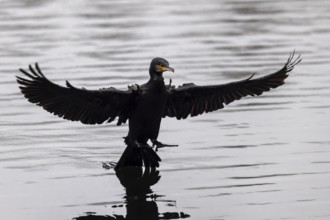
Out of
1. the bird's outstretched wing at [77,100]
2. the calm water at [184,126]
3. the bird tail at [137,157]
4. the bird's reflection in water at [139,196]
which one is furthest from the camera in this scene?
the bird tail at [137,157]

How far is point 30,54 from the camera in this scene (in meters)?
17.0

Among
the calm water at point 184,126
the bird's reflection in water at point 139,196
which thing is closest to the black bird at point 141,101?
the bird's reflection in water at point 139,196

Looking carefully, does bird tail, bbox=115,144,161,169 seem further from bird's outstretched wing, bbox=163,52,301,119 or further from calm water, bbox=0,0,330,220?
bird's outstretched wing, bbox=163,52,301,119

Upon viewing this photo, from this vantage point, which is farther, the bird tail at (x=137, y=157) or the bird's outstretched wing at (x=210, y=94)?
the bird's outstretched wing at (x=210, y=94)

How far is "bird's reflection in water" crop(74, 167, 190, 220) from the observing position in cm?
905

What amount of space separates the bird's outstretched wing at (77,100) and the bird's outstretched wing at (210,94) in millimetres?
525

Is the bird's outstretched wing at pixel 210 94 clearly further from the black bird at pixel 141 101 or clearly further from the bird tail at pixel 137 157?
the bird tail at pixel 137 157

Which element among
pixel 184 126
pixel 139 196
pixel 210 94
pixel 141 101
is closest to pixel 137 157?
pixel 141 101

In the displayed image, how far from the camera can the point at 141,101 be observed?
1027 cm

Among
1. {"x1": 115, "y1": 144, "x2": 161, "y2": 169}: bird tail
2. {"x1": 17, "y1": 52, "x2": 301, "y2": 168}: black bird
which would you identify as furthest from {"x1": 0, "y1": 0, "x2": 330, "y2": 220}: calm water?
{"x1": 17, "y1": 52, "x2": 301, "y2": 168}: black bird

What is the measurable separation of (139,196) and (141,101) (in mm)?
932

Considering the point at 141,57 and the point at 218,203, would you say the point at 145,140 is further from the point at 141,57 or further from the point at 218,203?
the point at 141,57

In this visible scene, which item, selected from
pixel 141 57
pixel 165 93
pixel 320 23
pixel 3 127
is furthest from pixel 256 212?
pixel 320 23

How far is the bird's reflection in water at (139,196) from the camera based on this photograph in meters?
9.05
